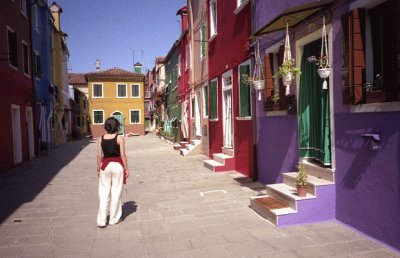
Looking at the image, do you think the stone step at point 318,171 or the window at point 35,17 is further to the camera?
the window at point 35,17

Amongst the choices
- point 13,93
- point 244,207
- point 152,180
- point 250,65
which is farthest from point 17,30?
point 244,207

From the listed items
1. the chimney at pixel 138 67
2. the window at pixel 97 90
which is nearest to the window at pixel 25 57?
the window at pixel 97 90

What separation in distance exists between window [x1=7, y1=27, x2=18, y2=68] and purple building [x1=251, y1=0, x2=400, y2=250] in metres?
10.6

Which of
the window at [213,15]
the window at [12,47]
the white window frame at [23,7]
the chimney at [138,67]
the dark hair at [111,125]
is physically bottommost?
the dark hair at [111,125]

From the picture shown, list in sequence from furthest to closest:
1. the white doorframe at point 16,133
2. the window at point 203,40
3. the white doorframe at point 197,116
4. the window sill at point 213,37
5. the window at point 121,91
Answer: the window at point 121,91
the white doorframe at point 197,116
the window at point 203,40
the white doorframe at point 16,133
the window sill at point 213,37

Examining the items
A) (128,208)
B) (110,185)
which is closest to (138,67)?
(128,208)

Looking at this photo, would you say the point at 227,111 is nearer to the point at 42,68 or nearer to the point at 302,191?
the point at 302,191

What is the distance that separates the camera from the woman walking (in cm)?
535

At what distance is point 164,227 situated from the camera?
5379 mm

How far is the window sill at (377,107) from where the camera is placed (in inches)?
155

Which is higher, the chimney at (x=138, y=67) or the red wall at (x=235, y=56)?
the chimney at (x=138, y=67)

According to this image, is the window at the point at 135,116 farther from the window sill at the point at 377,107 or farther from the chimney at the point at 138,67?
the window sill at the point at 377,107

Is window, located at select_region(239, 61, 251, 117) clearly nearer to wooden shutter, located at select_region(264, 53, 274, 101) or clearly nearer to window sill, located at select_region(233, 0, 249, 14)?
wooden shutter, located at select_region(264, 53, 274, 101)

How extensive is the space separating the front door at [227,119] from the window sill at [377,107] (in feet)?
21.6
